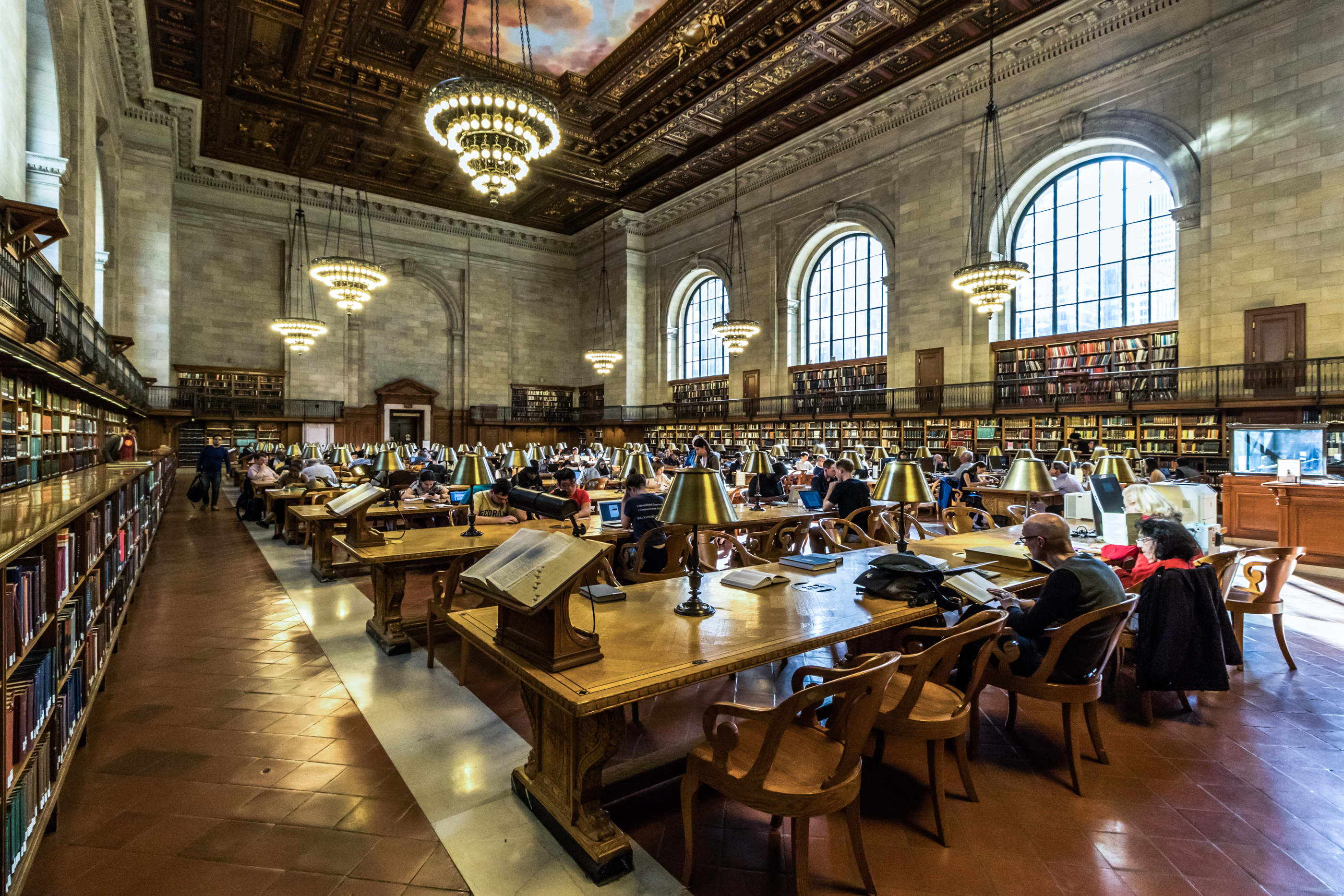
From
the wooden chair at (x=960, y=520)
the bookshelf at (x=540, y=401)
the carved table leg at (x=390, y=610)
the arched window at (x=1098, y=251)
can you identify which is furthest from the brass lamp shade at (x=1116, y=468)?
the bookshelf at (x=540, y=401)

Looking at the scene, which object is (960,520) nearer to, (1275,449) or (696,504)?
(696,504)

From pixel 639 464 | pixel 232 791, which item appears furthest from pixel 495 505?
pixel 232 791

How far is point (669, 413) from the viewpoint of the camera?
21141mm

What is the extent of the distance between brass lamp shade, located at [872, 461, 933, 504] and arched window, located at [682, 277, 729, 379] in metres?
16.5

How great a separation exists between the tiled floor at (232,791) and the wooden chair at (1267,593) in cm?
436

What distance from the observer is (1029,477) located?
11.5 ft

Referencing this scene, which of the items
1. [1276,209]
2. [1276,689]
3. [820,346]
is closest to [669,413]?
[820,346]

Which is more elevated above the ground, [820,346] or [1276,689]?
[820,346]

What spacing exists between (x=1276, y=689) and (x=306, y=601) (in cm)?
643

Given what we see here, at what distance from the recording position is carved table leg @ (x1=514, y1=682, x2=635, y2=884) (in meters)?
1.92

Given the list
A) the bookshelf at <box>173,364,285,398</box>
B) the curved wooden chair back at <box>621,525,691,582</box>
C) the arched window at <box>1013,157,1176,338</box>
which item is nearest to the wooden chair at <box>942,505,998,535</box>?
the curved wooden chair back at <box>621,525,691,582</box>

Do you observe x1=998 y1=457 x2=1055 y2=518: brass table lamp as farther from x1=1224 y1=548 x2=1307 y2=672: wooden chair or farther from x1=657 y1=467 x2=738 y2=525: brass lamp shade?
x1=657 y1=467 x2=738 y2=525: brass lamp shade

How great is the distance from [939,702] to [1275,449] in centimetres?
911

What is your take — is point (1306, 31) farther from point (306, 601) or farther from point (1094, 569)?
point (306, 601)
